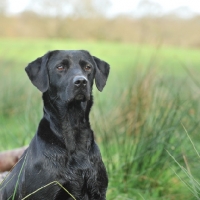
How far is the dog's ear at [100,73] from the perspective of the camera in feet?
11.0

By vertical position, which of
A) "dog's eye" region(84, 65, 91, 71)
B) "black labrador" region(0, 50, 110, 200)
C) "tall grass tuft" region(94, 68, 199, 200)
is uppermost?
"dog's eye" region(84, 65, 91, 71)

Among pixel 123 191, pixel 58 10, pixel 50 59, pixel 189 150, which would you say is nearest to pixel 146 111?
pixel 189 150

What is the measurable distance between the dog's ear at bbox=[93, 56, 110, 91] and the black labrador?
0.07 meters

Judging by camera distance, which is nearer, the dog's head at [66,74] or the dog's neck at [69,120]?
the dog's head at [66,74]

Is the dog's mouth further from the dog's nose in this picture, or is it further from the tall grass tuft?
the tall grass tuft

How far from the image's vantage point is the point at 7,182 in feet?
10.7

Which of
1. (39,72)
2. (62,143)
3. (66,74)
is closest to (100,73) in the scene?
(66,74)

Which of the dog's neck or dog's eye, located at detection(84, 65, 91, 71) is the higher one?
dog's eye, located at detection(84, 65, 91, 71)

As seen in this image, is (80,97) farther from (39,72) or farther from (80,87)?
(39,72)

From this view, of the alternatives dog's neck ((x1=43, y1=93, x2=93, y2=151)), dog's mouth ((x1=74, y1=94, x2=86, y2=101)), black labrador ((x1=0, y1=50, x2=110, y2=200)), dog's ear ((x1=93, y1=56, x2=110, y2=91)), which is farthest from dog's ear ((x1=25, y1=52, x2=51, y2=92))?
dog's ear ((x1=93, y1=56, x2=110, y2=91))

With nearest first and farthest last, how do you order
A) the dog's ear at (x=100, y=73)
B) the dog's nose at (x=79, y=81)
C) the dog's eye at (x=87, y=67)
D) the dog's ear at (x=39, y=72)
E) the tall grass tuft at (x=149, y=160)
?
the dog's nose at (x=79, y=81) < the dog's ear at (x=39, y=72) < the dog's eye at (x=87, y=67) < the dog's ear at (x=100, y=73) < the tall grass tuft at (x=149, y=160)

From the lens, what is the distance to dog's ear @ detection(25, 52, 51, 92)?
312cm

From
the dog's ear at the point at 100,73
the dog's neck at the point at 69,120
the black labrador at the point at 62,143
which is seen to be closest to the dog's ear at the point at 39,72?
the black labrador at the point at 62,143

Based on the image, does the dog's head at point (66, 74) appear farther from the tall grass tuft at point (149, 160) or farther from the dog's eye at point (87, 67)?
the tall grass tuft at point (149, 160)
